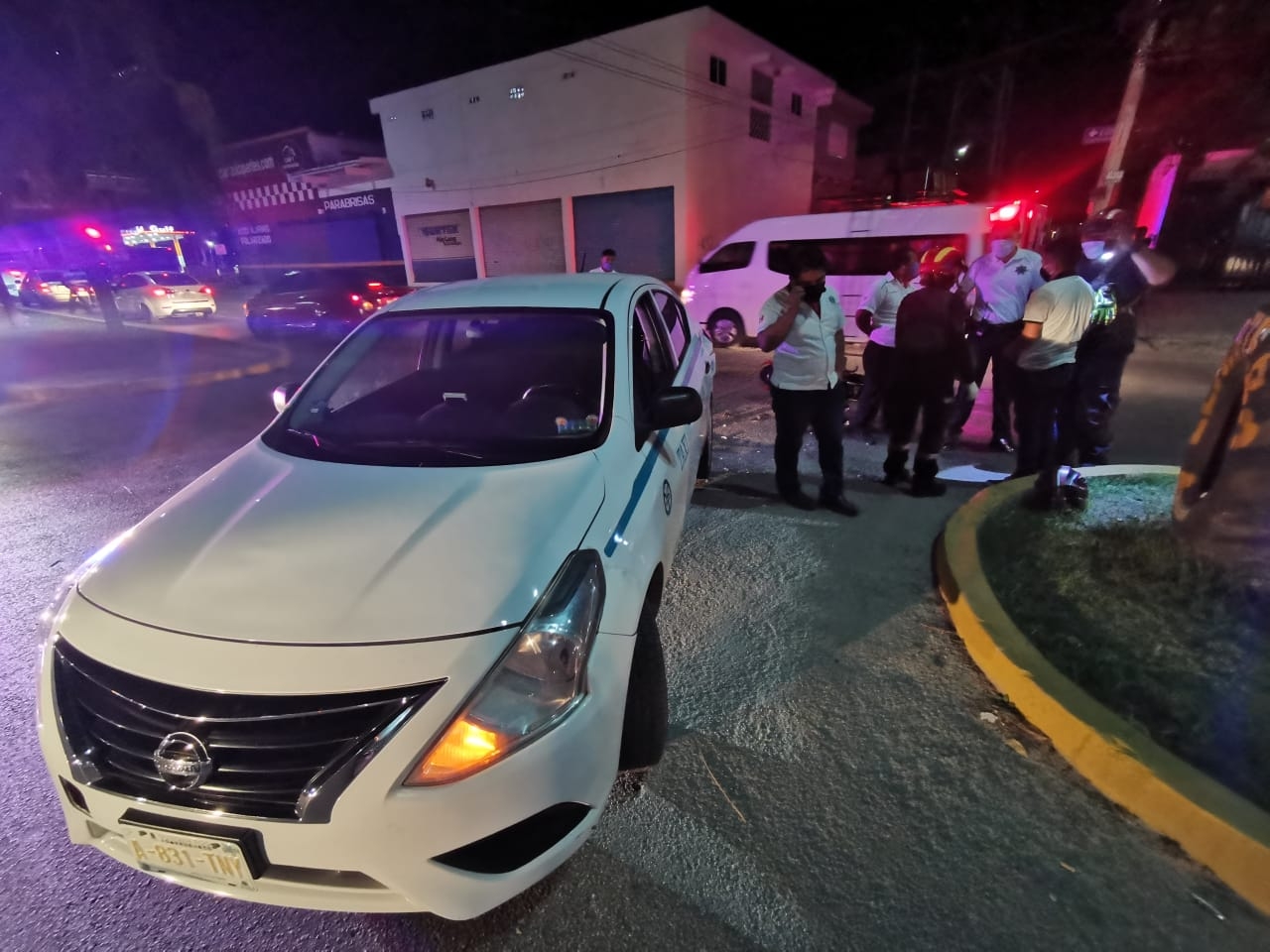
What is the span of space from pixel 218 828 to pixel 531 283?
2.55 m

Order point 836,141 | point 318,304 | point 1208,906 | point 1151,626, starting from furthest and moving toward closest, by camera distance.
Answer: point 836,141
point 318,304
point 1151,626
point 1208,906

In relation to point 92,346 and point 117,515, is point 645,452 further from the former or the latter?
point 92,346

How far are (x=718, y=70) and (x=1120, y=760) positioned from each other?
19002 millimetres

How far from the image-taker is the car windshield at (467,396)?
94.2 inches

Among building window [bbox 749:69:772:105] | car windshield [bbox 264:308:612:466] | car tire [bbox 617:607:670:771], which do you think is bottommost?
car tire [bbox 617:607:670:771]

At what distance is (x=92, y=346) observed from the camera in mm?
12484

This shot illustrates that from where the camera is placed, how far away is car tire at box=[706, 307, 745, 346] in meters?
11.1

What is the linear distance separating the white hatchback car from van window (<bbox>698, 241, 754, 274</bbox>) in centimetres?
955

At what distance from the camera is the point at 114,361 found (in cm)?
1085

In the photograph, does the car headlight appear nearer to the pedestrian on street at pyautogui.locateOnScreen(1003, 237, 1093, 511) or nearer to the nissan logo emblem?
the nissan logo emblem

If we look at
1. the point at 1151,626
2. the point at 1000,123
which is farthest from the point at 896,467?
the point at 1000,123

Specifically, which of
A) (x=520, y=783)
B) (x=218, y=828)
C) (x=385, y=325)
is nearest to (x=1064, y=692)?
(x=520, y=783)

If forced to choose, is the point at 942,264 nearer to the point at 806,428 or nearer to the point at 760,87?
the point at 806,428

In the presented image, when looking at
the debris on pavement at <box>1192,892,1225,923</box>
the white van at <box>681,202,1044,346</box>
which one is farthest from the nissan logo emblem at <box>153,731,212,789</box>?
the white van at <box>681,202,1044,346</box>
